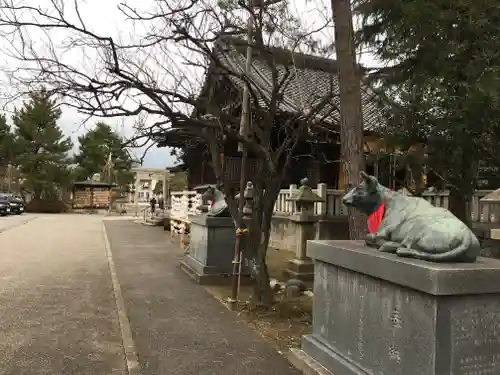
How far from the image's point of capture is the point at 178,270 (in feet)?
37.1

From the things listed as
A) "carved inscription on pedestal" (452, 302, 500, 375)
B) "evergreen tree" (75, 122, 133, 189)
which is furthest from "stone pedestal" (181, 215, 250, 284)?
"evergreen tree" (75, 122, 133, 189)

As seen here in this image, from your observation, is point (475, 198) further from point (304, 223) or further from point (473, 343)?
point (473, 343)

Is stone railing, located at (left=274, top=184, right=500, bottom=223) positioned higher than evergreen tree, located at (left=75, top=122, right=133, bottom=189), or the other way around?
evergreen tree, located at (left=75, top=122, right=133, bottom=189)

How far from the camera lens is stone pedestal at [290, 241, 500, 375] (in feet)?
10.8

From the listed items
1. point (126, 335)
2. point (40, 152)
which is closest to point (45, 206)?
point (40, 152)

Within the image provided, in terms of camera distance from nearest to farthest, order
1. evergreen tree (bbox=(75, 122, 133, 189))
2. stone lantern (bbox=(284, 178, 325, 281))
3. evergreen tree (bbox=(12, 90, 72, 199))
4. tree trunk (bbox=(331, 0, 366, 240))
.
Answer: tree trunk (bbox=(331, 0, 366, 240))
stone lantern (bbox=(284, 178, 325, 281))
evergreen tree (bbox=(12, 90, 72, 199))
evergreen tree (bbox=(75, 122, 133, 189))

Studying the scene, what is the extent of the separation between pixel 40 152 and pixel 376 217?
148 feet

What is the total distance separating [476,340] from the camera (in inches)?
134

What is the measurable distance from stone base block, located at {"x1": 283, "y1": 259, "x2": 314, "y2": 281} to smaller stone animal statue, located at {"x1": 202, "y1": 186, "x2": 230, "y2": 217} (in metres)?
1.84

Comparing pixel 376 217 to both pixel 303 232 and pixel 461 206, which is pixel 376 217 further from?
pixel 303 232

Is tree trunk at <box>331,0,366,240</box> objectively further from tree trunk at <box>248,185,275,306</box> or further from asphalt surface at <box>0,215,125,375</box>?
asphalt surface at <box>0,215,125,375</box>

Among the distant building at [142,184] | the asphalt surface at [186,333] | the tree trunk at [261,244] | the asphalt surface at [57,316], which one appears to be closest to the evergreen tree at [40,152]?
the distant building at [142,184]

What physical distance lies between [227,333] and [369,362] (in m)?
2.61

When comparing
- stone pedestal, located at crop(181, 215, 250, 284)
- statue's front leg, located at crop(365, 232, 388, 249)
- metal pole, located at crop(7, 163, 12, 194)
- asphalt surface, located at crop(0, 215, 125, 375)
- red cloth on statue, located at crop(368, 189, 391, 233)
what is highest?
metal pole, located at crop(7, 163, 12, 194)
